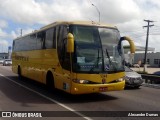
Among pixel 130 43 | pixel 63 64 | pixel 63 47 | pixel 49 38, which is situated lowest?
pixel 63 64

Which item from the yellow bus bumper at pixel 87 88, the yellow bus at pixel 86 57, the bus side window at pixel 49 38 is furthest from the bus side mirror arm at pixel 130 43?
the bus side window at pixel 49 38

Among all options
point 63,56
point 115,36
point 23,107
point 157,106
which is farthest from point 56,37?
point 157,106

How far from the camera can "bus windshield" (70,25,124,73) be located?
13219mm

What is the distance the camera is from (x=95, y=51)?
1346cm

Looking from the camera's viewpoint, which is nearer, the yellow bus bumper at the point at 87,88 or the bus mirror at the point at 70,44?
the bus mirror at the point at 70,44

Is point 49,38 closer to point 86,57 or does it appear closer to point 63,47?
point 63,47

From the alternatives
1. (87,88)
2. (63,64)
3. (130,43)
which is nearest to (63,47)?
(63,64)

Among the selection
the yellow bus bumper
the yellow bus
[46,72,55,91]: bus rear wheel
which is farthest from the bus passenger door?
[46,72,55,91]: bus rear wheel

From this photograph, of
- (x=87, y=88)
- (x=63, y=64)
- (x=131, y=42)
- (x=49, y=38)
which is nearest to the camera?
(x=87, y=88)

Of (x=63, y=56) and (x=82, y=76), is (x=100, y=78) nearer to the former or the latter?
(x=82, y=76)

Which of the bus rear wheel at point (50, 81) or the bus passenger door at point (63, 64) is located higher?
the bus passenger door at point (63, 64)

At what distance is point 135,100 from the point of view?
1408 cm

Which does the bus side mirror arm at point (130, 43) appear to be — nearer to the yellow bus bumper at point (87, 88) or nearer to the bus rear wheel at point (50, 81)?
the yellow bus bumper at point (87, 88)

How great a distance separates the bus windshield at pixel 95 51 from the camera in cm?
1322
